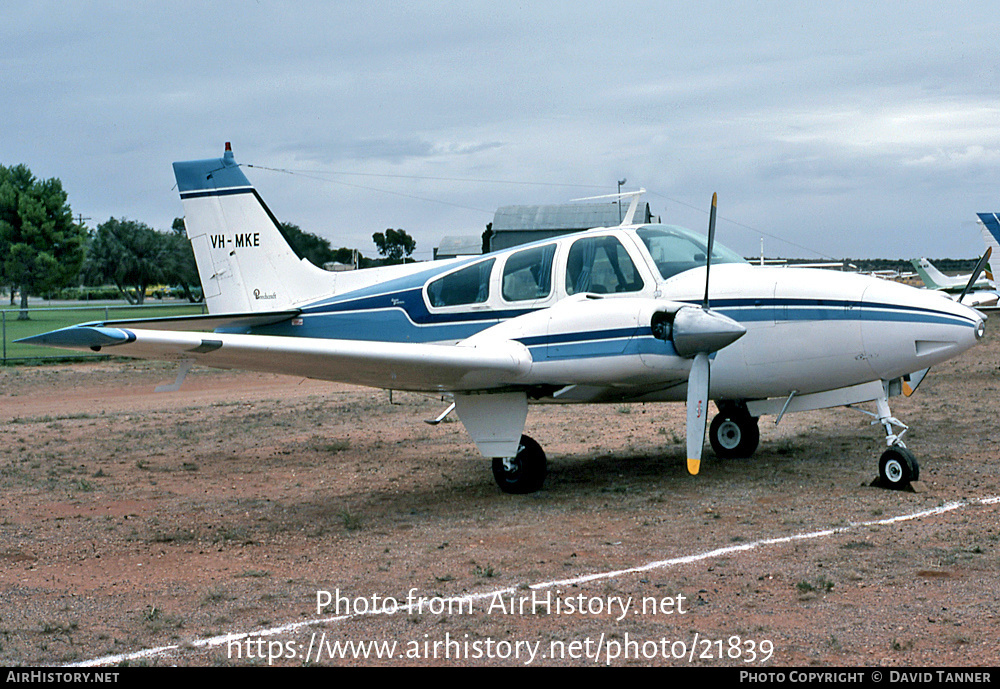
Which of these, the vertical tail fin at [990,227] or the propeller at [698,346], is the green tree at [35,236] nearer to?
the vertical tail fin at [990,227]

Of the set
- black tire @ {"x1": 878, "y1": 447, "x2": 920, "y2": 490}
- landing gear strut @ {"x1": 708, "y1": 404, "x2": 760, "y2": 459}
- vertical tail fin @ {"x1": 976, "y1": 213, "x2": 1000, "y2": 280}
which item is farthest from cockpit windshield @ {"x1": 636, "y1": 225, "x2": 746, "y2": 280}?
vertical tail fin @ {"x1": 976, "y1": 213, "x2": 1000, "y2": 280}

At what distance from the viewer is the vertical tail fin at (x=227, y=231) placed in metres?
12.3

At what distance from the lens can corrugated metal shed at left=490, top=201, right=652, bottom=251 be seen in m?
37.5

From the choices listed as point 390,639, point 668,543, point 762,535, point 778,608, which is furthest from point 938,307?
point 390,639

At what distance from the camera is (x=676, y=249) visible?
9180 millimetres

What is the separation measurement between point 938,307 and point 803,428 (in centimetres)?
453

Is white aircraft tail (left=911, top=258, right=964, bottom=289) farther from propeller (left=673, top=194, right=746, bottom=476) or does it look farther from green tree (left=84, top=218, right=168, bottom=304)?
green tree (left=84, top=218, right=168, bottom=304)

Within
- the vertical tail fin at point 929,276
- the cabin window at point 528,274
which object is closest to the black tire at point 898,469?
the cabin window at point 528,274

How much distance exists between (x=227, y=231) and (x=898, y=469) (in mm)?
8839

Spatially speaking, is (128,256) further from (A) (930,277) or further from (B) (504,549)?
(B) (504,549)

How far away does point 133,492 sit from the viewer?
32.2ft

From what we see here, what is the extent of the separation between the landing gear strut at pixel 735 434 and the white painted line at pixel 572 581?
9.41ft

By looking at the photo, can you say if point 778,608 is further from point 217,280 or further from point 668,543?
point 217,280

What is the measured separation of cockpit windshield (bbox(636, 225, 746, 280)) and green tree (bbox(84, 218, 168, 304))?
62.3 m
